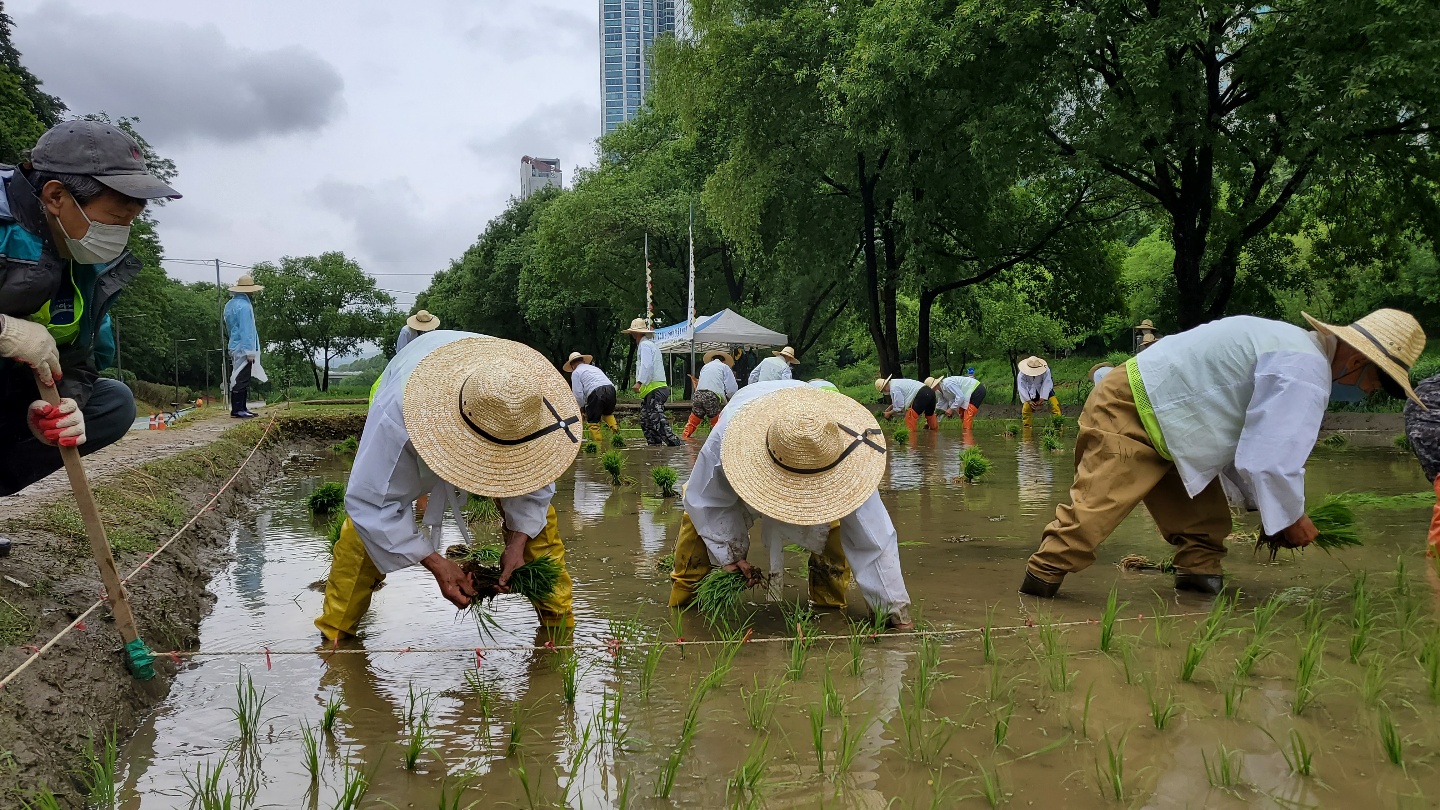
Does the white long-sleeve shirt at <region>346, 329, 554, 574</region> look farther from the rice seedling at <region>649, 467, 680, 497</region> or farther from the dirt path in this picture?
the rice seedling at <region>649, 467, 680, 497</region>

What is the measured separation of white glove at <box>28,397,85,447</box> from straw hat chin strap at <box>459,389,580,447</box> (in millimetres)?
1274

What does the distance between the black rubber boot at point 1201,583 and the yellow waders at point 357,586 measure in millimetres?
2970

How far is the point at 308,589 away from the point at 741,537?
2.45m

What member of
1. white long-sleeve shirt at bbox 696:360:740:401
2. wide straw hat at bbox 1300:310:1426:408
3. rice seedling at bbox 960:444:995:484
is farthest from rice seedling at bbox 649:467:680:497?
white long-sleeve shirt at bbox 696:360:740:401

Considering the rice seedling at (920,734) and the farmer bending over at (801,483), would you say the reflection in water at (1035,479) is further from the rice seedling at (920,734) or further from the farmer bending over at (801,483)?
the rice seedling at (920,734)

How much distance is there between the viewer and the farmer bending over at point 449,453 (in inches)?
151

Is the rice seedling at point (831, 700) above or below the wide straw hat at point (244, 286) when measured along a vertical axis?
below

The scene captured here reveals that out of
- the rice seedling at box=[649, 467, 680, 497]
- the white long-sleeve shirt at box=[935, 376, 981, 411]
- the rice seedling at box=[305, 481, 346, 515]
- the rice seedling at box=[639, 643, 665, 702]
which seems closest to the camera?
the rice seedling at box=[639, 643, 665, 702]

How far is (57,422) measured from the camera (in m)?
3.44

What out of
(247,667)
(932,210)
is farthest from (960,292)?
(247,667)

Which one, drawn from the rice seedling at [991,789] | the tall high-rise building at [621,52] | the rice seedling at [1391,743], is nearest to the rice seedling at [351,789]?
the rice seedling at [991,789]

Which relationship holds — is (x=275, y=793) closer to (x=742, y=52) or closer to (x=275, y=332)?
(x=742, y=52)

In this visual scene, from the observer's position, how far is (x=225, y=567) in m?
6.17

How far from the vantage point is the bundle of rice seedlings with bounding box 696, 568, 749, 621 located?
14.5 feet
